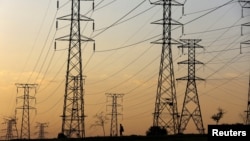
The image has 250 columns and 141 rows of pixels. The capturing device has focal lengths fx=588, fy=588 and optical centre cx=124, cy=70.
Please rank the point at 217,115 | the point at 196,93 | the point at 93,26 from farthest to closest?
the point at 217,115
the point at 196,93
the point at 93,26

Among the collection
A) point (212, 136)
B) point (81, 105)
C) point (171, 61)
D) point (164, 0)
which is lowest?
point (212, 136)

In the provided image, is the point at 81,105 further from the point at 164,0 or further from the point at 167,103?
the point at 164,0

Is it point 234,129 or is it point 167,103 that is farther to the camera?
point 167,103

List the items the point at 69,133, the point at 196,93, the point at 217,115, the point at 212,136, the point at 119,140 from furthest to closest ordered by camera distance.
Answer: the point at 217,115, the point at 196,93, the point at 69,133, the point at 119,140, the point at 212,136

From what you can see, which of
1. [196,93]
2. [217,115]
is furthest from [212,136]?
[217,115]

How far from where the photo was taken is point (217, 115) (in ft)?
479

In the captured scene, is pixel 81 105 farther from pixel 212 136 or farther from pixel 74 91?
pixel 212 136

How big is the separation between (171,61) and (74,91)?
14.1 metres

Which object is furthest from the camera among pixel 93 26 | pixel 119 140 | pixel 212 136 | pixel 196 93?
pixel 196 93

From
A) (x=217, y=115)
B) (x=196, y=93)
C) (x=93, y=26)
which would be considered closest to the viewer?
(x=93, y=26)

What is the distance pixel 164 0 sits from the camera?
3167 inches

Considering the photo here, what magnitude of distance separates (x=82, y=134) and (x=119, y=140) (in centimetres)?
1570

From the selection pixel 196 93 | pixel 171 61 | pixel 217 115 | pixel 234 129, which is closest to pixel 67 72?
pixel 171 61

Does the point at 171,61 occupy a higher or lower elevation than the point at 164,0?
lower
